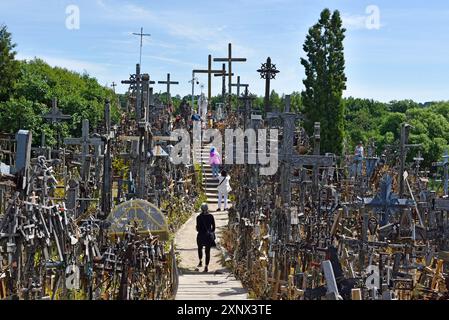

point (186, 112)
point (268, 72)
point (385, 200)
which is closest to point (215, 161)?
point (268, 72)

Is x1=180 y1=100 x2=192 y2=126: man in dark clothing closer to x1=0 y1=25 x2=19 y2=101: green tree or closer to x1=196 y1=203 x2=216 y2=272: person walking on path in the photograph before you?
x1=0 y1=25 x2=19 y2=101: green tree

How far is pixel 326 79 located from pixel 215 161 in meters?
9.45

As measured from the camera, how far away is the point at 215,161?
22.5m

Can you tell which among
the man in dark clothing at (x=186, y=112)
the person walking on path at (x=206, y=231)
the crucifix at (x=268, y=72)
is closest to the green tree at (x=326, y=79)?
the man in dark clothing at (x=186, y=112)

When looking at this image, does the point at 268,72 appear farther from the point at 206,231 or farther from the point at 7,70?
the point at 7,70

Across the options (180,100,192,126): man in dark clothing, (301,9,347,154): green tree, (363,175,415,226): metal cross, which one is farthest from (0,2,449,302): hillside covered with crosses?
(301,9,347,154): green tree

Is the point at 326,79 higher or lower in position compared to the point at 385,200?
higher

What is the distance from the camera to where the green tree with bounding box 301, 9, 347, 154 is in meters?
29.8

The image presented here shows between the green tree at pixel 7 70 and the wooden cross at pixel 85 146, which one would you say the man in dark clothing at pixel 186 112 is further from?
the wooden cross at pixel 85 146

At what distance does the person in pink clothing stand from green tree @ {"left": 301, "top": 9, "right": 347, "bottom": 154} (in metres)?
7.80

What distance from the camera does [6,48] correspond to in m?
33.7

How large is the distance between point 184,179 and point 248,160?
4.39 m

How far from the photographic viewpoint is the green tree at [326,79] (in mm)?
29844
